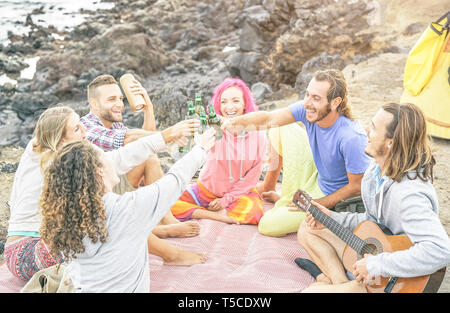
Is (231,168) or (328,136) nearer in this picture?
(328,136)

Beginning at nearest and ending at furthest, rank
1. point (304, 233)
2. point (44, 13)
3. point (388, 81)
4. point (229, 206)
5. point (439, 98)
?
point (304, 233)
point (229, 206)
point (439, 98)
point (388, 81)
point (44, 13)

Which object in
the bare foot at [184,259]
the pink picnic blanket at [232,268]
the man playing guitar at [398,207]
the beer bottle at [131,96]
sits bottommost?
the pink picnic blanket at [232,268]

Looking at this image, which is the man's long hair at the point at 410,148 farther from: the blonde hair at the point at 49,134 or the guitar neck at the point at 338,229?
the blonde hair at the point at 49,134

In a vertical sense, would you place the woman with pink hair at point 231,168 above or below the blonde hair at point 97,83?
below

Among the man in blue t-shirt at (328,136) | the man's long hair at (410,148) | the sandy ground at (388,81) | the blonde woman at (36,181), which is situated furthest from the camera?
the sandy ground at (388,81)

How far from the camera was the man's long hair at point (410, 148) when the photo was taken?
2.10m

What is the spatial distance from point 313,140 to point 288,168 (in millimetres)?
356

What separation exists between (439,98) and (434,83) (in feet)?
0.59

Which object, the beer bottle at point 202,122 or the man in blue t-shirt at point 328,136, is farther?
the beer bottle at point 202,122

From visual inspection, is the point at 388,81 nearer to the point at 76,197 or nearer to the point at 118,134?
the point at 118,134

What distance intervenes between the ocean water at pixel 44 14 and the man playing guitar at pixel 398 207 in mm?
12540

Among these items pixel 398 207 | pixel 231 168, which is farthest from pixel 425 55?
pixel 398 207

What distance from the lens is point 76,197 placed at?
5.94ft

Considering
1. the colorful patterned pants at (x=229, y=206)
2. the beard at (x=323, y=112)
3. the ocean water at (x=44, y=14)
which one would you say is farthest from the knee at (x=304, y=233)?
the ocean water at (x=44, y=14)
